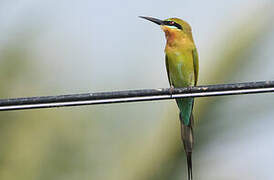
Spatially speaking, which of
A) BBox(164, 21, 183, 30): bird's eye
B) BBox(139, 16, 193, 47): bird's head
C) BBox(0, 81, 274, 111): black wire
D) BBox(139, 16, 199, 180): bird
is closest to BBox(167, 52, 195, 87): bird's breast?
BBox(139, 16, 199, 180): bird

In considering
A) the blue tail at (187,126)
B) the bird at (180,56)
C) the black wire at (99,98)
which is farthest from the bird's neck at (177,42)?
the black wire at (99,98)

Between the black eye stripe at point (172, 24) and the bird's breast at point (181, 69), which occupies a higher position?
the black eye stripe at point (172, 24)

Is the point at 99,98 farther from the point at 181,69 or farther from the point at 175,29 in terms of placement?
the point at 175,29

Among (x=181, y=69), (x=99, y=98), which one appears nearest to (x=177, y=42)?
(x=181, y=69)

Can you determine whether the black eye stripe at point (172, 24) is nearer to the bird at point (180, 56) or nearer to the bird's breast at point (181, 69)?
the bird at point (180, 56)

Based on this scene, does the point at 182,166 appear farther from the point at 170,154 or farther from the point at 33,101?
the point at 33,101

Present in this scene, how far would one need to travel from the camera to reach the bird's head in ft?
13.0

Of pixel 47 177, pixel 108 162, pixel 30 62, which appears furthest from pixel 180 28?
pixel 47 177

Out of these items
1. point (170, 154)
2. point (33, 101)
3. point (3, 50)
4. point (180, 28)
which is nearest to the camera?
point (33, 101)

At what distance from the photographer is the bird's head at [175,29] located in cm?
396

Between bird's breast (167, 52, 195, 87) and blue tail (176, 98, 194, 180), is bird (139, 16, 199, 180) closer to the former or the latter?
bird's breast (167, 52, 195, 87)

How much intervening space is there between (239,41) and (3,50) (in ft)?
4.77

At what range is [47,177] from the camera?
8.84 feet

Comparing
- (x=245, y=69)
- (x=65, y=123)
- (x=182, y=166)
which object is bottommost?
(x=182, y=166)
